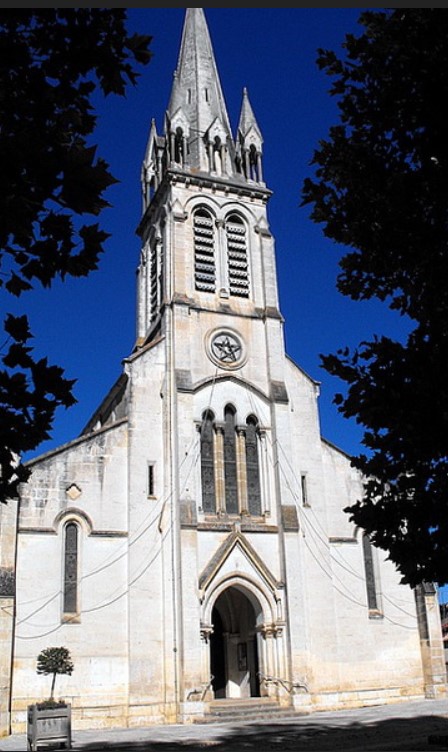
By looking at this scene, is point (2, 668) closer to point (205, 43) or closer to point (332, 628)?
point (332, 628)

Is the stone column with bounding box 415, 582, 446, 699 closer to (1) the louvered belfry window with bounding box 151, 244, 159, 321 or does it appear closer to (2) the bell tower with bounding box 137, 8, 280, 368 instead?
(2) the bell tower with bounding box 137, 8, 280, 368

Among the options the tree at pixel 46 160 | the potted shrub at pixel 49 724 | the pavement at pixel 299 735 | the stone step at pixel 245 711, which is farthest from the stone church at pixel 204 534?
the tree at pixel 46 160

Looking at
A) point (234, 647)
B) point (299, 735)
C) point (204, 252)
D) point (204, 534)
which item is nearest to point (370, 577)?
point (234, 647)

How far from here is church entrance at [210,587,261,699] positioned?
1043 inches

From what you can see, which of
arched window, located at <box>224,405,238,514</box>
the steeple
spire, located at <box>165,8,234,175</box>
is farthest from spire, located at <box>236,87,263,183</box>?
arched window, located at <box>224,405,238,514</box>

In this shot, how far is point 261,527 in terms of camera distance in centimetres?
2633

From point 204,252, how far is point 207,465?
9.12 meters

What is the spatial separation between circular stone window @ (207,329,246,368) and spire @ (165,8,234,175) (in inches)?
314

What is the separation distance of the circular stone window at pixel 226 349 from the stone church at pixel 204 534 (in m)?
0.07

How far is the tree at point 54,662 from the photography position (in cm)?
2055

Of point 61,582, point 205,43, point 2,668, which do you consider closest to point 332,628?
point 61,582

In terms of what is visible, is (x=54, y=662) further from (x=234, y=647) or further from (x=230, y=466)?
(x=230, y=466)

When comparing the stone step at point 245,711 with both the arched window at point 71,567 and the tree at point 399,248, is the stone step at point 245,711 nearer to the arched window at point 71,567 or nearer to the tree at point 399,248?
the arched window at point 71,567

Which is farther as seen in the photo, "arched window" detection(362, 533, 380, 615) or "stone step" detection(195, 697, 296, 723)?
"arched window" detection(362, 533, 380, 615)
